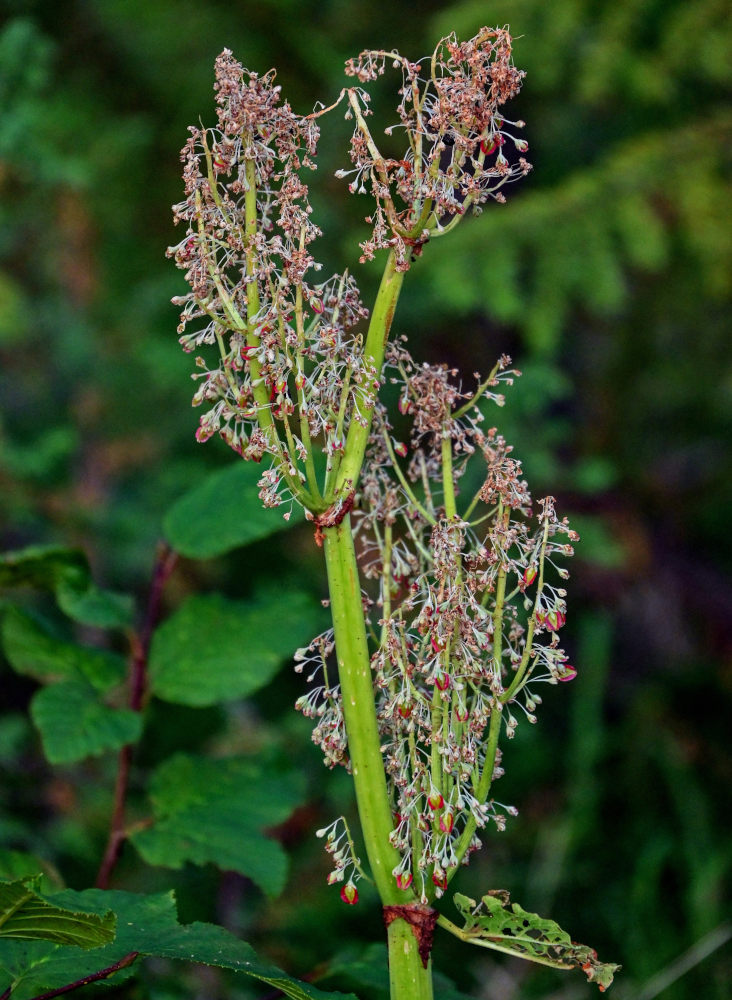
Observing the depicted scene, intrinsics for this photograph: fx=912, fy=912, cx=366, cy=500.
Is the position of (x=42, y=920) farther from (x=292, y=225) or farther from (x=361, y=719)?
(x=292, y=225)

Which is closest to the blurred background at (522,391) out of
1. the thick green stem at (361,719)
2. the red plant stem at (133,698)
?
the red plant stem at (133,698)

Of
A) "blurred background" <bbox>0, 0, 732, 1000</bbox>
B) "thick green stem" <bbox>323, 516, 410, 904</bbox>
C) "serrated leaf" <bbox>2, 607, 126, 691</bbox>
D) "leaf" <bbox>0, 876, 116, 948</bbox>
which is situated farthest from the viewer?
"blurred background" <bbox>0, 0, 732, 1000</bbox>

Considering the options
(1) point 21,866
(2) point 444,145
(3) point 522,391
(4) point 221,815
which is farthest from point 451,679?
(3) point 522,391

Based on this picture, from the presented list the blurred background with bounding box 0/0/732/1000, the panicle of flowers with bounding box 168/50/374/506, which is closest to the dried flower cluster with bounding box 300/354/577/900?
the panicle of flowers with bounding box 168/50/374/506

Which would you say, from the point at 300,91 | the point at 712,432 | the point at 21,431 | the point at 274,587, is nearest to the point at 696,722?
the point at 712,432

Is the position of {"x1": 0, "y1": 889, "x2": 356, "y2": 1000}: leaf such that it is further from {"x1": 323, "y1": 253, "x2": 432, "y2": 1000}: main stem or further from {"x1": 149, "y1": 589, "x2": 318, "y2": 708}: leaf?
{"x1": 149, "y1": 589, "x2": 318, "y2": 708}: leaf

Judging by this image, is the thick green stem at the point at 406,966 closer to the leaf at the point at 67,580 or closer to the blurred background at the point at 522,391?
the blurred background at the point at 522,391
